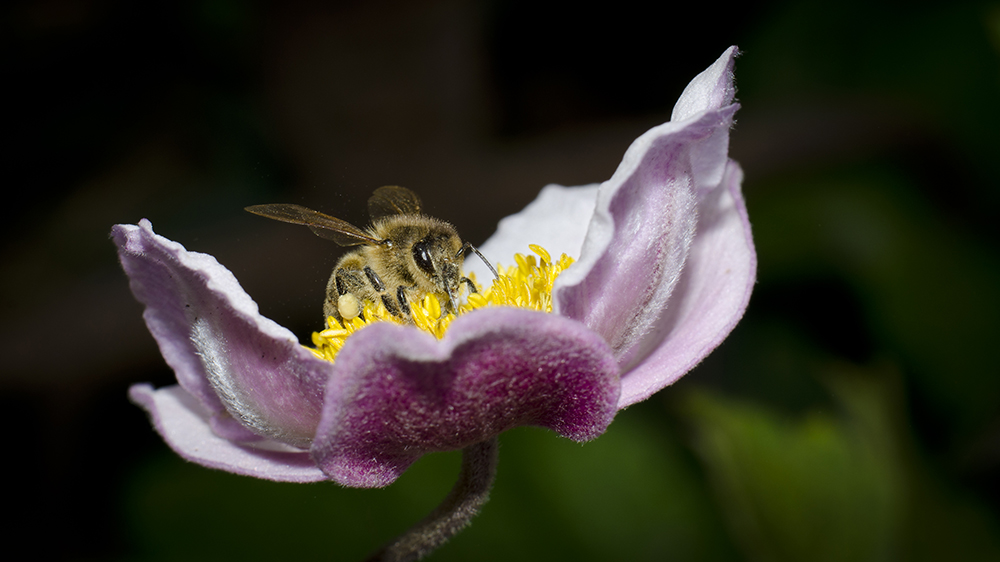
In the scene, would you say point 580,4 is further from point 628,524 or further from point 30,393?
point 30,393

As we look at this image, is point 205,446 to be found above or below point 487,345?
below

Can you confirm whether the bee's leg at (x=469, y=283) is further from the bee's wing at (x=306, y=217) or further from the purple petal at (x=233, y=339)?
the purple petal at (x=233, y=339)

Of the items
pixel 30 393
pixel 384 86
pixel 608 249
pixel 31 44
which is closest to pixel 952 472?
pixel 608 249

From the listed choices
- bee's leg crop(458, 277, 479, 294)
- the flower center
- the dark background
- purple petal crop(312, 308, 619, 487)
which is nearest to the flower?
purple petal crop(312, 308, 619, 487)

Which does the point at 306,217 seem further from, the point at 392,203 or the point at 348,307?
the point at 392,203

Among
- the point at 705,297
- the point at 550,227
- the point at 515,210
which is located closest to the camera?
the point at 705,297

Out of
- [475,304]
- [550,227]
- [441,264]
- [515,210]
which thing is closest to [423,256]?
[441,264]

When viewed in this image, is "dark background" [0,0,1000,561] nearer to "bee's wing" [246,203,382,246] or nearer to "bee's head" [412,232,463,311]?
"bee's head" [412,232,463,311]
